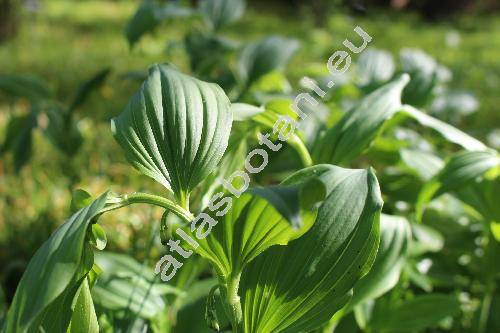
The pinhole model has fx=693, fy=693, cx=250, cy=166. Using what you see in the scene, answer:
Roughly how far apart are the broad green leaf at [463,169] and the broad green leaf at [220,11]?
683 millimetres

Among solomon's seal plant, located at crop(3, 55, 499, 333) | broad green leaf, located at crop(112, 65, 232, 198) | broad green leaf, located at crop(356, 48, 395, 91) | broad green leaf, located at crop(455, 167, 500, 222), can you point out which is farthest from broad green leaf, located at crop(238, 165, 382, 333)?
broad green leaf, located at crop(356, 48, 395, 91)

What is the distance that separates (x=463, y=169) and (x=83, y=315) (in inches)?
21.0

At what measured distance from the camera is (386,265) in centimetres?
97

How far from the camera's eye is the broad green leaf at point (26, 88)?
142 centimetres

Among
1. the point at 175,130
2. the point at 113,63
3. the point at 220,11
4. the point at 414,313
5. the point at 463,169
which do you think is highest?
the point at 175,130

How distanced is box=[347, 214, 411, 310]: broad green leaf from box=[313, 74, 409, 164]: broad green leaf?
0.43 ft

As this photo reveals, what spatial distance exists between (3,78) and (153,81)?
778mm

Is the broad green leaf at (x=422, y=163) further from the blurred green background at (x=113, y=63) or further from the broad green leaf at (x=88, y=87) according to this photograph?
the broad green leaf at (x=88, y=87)

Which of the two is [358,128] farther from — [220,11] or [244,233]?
[220,11]

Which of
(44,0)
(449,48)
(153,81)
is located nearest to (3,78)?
(153,81)

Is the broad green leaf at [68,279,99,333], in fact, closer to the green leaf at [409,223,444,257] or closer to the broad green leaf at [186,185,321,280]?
the broad green leaf at [186,185,321,280]

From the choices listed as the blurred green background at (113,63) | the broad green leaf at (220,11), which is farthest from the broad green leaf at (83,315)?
the broad green leaf at (220,11)

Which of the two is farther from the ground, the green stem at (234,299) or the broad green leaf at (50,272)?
the broad green leaf at (50,272)

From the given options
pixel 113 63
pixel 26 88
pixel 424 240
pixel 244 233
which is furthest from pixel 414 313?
pixel 113 63
